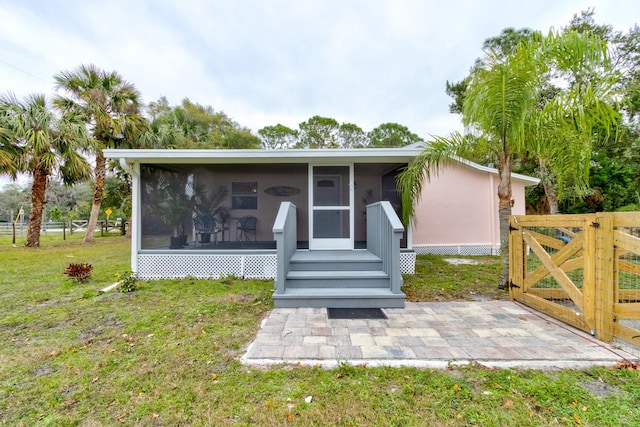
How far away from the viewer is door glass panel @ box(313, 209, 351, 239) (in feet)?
18.5

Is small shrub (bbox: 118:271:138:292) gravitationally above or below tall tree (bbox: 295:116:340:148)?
below

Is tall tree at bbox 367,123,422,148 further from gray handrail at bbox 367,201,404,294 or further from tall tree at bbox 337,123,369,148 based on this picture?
gray handrail at bbox 367,201,404,294

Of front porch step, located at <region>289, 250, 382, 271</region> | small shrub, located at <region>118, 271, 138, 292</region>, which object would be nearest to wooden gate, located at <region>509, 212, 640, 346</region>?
front porch step, located at <region>289, 250, 382, 271</region>

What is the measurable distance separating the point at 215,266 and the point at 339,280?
272cm

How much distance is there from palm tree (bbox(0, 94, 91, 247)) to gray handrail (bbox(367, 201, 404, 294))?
10.7 m

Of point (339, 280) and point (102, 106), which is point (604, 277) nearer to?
point (339, 280)

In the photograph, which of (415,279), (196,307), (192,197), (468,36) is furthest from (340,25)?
(196,307)

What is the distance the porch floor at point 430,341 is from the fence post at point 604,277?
0.53ft

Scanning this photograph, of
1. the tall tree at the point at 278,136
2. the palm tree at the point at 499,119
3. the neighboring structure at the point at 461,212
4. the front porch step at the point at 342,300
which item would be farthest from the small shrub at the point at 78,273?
the tall tree at the point at 278,136

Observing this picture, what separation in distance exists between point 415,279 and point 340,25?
9.16 m

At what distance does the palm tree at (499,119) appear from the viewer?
379 cm

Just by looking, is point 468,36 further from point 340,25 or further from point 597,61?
point 597,61

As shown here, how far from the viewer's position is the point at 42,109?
9.08 m

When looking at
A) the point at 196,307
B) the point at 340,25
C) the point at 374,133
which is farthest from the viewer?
the point at 374,133
